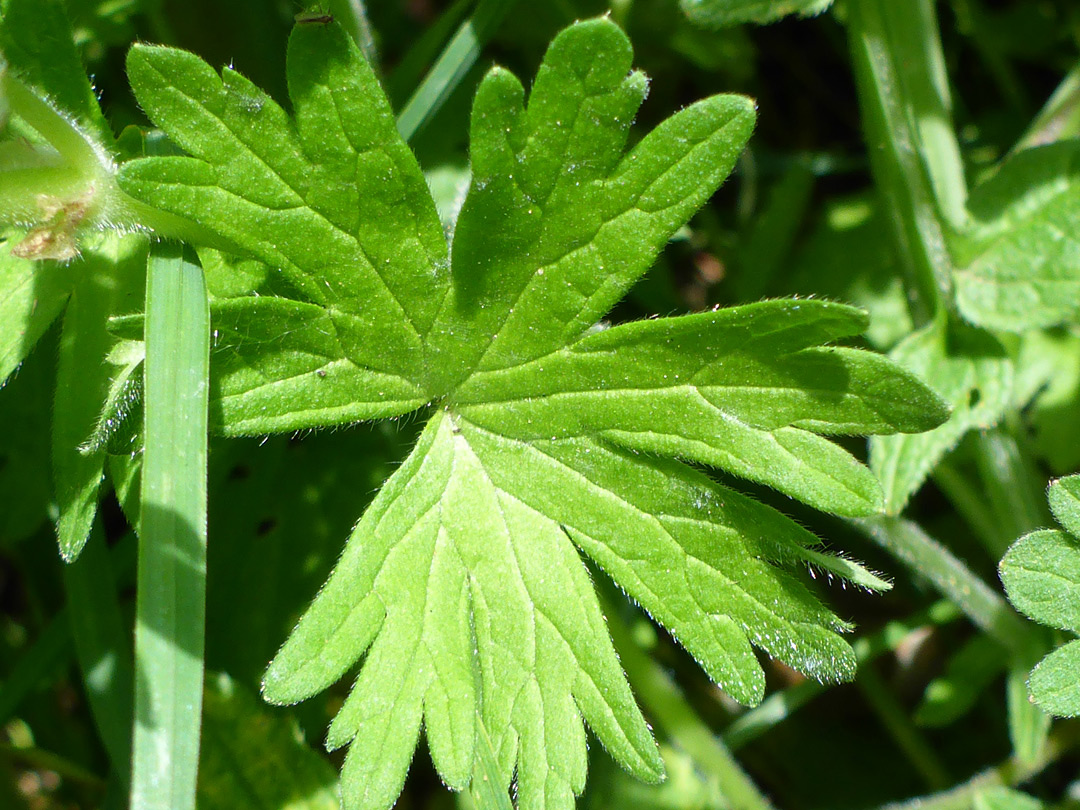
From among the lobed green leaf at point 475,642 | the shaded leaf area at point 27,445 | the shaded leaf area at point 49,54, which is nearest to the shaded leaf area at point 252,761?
the shaded leaf area at point 27,445

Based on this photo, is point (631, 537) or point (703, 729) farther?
point (703, 729)

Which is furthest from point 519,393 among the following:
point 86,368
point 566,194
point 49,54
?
point 49,54

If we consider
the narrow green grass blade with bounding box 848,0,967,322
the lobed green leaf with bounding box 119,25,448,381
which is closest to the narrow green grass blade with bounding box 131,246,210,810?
the lobed green leaf with bounding box 119,25,448,381

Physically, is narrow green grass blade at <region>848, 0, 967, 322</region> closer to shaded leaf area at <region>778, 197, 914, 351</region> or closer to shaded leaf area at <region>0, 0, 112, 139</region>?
shaded leaf area at <region>778, 197, 914, 351</region>

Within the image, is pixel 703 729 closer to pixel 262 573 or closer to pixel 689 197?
pixel 262 573

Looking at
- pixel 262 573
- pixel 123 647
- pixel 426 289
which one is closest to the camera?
pixel 426 289

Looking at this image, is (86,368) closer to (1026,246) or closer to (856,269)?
(1026,246)

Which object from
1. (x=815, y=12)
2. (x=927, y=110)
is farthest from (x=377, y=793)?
(x=927, y=110)

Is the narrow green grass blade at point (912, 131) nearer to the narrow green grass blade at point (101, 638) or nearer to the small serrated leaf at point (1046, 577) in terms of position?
the small serrated leaf at point (1046, 577)
